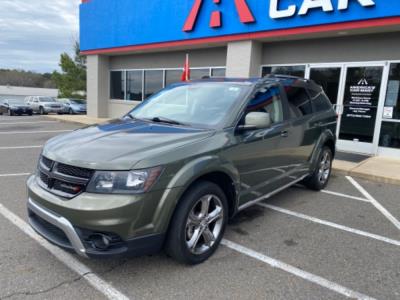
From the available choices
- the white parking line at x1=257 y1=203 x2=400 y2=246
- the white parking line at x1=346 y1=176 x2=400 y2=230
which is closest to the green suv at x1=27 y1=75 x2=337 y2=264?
the white parking line at x1=257 y1=203 x2=400 y2=246

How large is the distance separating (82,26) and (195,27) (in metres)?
8.78

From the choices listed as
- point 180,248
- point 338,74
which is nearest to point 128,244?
point 180,248

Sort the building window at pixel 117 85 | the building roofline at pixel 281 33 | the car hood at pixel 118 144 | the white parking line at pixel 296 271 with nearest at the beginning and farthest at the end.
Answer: the car hood at pixel 118 144 < the white parking line at pixel 296 271 < the building roofline at pixel 281 33 < the building window at pixel 117 85

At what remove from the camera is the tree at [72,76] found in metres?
34.4

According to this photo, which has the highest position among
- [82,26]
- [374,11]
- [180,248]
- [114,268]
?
[82,26]

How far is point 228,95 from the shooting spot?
3893 millimetres

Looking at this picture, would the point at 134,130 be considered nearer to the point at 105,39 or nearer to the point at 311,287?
the point at 311,287

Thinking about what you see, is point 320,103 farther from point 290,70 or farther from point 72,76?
point 72,76

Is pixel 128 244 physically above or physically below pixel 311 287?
above

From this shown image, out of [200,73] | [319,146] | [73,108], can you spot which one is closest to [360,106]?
[319,146]

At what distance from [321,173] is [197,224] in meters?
3.45

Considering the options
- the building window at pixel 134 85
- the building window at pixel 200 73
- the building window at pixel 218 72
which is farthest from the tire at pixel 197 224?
the building window at pixel 134 85

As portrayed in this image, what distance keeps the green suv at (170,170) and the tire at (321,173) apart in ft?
3.64

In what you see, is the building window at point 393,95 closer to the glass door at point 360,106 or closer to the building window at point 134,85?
the glass door at point 360,106
